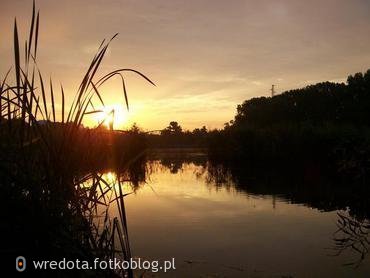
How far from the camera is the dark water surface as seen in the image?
18.2 ft

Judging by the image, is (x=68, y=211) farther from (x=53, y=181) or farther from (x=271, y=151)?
(x=271, y=151)

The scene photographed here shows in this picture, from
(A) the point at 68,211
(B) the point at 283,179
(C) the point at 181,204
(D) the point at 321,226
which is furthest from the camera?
(B) the point at 283,179

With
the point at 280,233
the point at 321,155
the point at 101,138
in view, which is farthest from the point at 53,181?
the point at 321,155

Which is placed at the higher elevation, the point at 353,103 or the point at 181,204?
the point at 353,103

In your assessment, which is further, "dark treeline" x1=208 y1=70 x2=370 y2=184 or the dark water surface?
"dark treeline" x1=208 y1=70 x2=370 y2=184

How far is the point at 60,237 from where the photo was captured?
7.90ft

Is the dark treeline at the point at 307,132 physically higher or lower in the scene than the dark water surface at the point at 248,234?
higher

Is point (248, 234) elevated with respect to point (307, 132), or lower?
lower

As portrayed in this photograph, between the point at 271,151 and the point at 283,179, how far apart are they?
33.9 feet

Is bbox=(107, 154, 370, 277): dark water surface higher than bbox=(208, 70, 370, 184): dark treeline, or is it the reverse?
bbox=(208, 70, 370, 184): dark treeline

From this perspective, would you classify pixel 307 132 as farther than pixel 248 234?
→ Yes

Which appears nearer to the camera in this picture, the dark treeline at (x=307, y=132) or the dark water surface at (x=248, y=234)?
the dark water surface at (x=248, y=234)

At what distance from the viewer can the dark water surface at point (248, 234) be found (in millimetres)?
5562

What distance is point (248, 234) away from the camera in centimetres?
744
